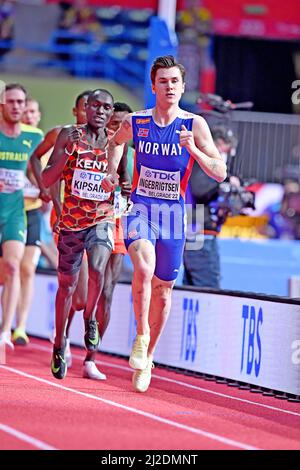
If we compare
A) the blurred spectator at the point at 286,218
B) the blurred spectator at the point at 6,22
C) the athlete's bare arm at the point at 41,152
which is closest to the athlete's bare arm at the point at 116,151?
the athlete's bare arm at the point at 41,152

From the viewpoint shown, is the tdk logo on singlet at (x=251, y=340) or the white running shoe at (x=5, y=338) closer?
the tdk logo on singlet at (x=251, y=340)

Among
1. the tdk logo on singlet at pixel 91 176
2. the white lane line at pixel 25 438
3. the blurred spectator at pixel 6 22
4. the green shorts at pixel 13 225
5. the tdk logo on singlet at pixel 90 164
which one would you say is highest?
the blurred spectator at pixel 6 22

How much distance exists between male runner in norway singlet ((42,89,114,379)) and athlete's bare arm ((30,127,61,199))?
1817mm

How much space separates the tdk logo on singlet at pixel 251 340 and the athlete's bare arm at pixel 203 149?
68.4 inches

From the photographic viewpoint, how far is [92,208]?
9.72m

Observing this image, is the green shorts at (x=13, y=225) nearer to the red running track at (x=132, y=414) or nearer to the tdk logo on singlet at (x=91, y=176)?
the red running track at (x=132, y=414)

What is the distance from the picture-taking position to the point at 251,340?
1034 cm

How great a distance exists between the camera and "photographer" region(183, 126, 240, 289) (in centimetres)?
1224

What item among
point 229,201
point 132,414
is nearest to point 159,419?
point 132,414

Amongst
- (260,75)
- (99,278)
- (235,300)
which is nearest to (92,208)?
(99,278)

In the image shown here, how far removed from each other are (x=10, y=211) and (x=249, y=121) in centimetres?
587

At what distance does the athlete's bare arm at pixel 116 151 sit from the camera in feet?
30.6

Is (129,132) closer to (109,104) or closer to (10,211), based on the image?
(109,104)

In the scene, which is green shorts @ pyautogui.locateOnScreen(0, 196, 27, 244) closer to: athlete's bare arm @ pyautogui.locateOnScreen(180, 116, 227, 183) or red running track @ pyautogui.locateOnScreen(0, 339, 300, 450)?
red running track @ pyautogui.locateOnScreen(0, 339, 300, 450)
